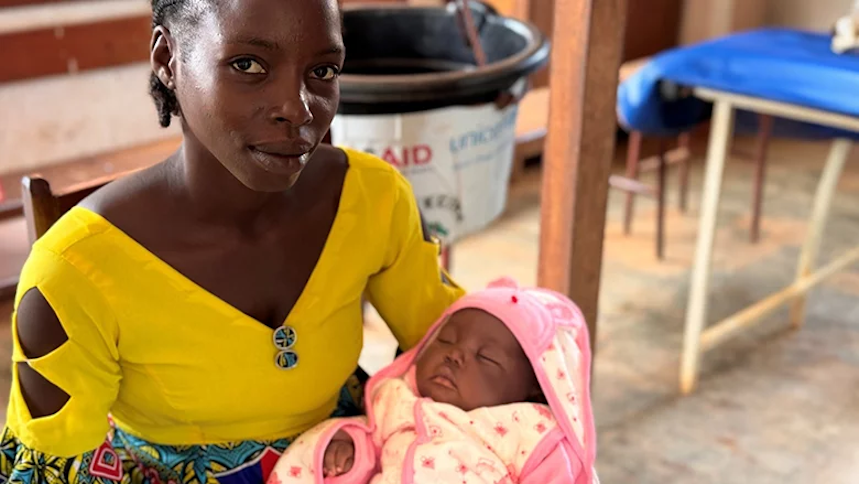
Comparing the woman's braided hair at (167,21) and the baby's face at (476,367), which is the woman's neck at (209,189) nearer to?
the woman's braided hair at (167,21)

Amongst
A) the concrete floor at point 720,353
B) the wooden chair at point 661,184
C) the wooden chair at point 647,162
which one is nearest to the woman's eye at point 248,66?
the concrete floor at point 720,353

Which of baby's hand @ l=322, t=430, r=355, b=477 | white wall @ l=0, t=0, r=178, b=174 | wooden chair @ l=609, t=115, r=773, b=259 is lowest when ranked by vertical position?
wooden chair @ l=609, t=115, r=773, b=259

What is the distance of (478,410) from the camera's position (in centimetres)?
113

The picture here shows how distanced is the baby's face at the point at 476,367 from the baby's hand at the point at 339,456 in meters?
0.13

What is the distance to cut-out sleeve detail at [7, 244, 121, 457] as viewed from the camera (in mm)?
882

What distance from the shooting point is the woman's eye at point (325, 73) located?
877mm

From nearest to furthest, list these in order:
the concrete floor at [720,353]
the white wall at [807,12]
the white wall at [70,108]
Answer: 1. the concrete floor at [720,353]
2. the white wall at [70,108]
3. the white wall at [807,12]

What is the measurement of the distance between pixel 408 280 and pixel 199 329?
290 mm

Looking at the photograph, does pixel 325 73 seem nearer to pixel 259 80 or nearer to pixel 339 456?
pixel 259 80

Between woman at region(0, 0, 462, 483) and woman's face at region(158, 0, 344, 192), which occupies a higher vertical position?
woman's face at region(158, 0, 344, 192)

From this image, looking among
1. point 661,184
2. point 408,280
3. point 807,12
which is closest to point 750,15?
point 807,12

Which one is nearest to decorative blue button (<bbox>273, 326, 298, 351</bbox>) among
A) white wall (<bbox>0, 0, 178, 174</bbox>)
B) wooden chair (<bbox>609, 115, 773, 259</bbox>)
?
wooden chair (<bbox>609, 115, 773, 259</bbox>)

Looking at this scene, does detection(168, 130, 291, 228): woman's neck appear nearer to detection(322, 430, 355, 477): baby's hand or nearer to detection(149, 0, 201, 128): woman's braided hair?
detection(149, 0, 201, 128): woman's braided hair

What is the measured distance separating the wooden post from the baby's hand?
1.60ft
